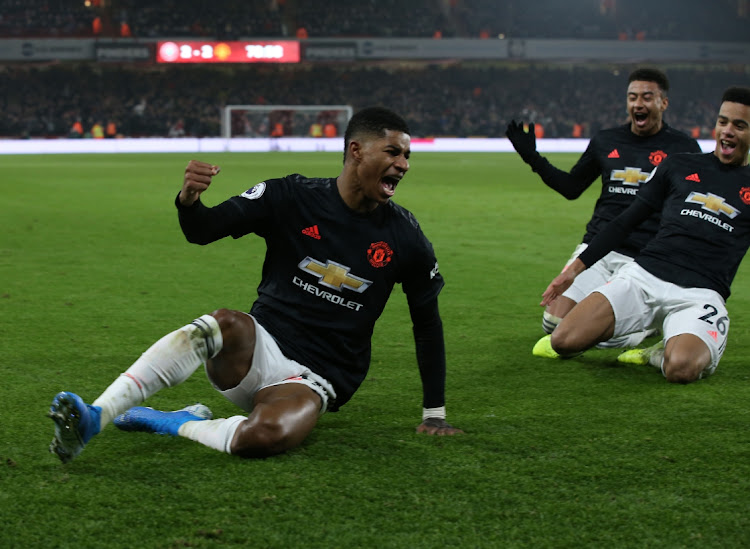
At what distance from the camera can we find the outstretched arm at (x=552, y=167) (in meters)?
6.28

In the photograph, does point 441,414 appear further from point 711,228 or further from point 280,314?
point 711,228

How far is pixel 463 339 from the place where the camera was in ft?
20.4

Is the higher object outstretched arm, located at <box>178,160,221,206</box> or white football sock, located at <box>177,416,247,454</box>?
outstretched arm, located at <box>178,160,221,206</box>

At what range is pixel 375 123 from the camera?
365 cm

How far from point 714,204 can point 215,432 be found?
3.25 metres

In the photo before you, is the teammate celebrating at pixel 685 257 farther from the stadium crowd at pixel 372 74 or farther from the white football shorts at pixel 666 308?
the stadium crowd at pixel 372 74

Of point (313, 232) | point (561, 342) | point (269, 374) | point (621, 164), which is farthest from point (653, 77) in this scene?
point (269, 374)

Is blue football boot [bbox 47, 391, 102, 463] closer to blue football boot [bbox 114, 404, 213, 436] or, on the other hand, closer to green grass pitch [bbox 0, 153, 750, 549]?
green grass pitch [bbox 0, 153, 750, 549]

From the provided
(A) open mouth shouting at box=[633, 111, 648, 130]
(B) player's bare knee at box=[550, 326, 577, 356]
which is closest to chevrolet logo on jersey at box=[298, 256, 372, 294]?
(B) player's bare knee at box=[550, 326, 577, 356]

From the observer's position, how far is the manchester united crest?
3799 mm

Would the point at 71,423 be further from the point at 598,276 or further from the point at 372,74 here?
the point at 372,74

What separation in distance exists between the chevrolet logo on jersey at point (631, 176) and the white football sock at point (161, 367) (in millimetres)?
3707

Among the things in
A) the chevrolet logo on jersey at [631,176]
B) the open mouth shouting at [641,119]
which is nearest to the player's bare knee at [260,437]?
the chevrolet logo on jersey at [631,176]

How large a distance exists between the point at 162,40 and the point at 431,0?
15075mm
